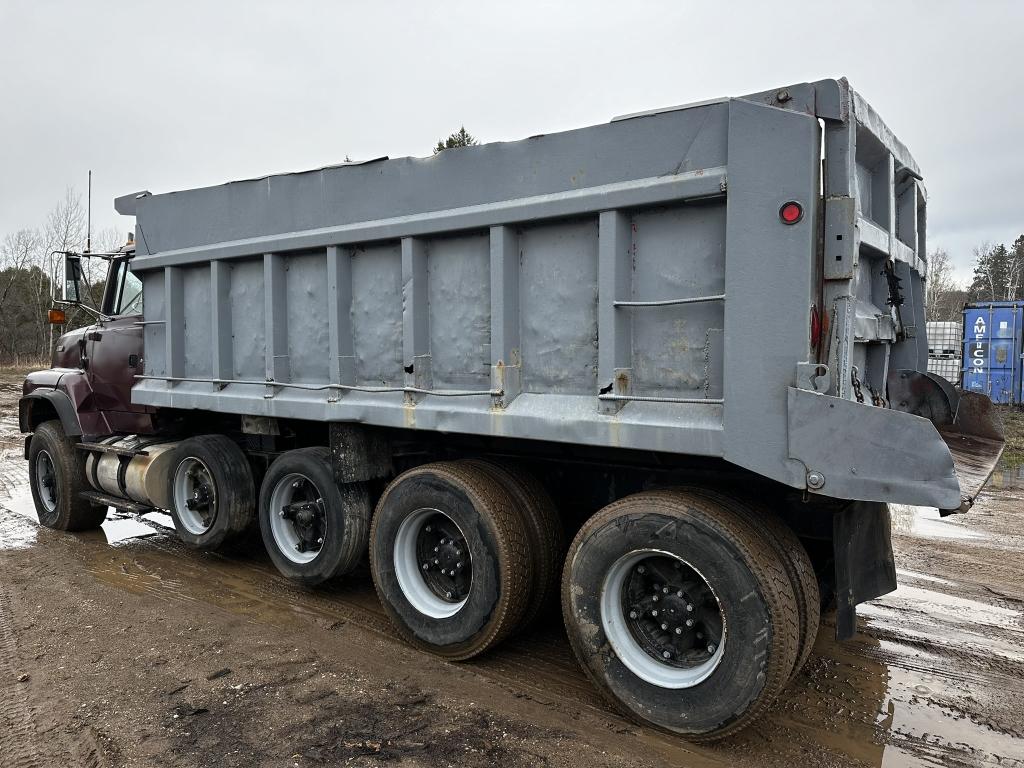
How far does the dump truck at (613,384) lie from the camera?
3010 mm

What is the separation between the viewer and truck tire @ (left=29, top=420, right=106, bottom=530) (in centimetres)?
716

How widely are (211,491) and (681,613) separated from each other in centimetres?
414

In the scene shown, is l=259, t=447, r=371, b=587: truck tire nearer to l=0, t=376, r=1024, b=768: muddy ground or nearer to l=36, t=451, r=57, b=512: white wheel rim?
l=0, t=376, r=1024, b=768: muddy ground

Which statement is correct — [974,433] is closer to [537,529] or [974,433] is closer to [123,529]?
[537,529]

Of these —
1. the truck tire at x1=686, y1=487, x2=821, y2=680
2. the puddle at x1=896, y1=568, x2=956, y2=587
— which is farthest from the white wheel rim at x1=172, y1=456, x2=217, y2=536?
the puddle at x1=896, y1=568, x2=956, y2=587

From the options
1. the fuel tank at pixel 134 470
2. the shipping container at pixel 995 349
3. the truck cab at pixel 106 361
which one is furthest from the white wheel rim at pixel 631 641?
the shipping container at pixel 995 349

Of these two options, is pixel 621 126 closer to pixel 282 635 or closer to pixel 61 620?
pixel 282 635

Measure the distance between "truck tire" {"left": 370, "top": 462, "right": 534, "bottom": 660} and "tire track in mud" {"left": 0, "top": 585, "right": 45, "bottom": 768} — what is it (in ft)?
6.06

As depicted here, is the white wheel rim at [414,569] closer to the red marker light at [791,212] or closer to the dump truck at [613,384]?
the dump truck at [613,384]

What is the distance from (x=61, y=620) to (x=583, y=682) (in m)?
3.51

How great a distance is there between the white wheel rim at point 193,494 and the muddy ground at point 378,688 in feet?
1.45

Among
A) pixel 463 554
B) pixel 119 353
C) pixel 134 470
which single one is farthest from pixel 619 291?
pixel 119 353

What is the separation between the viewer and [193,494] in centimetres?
618

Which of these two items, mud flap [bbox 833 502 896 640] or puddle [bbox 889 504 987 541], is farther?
puddle [bbox 889 504 987 541]
